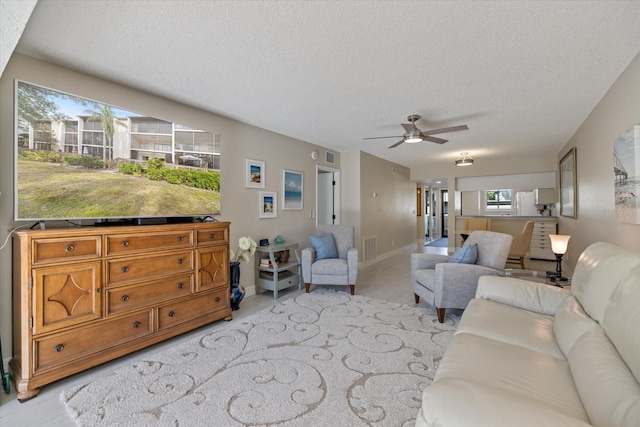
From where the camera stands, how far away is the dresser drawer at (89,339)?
196 centimetres

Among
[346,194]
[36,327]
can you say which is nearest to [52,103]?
[36,327]

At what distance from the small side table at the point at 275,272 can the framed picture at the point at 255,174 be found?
36.4 inches

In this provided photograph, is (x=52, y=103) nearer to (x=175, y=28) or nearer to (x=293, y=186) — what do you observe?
Result: (x=175, y=28)

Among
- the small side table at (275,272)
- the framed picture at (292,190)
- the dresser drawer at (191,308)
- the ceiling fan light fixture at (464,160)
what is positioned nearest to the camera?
the dresser drawer at (191,308)

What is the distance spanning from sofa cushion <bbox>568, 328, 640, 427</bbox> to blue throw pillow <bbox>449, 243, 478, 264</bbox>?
196cm

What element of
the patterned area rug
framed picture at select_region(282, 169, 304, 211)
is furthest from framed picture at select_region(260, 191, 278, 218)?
the patterned area rug

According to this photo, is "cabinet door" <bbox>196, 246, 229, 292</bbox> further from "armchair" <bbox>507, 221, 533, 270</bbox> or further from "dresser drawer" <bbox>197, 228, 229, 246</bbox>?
"armchair" <bbox>507, 221, 533, 270</bbox>

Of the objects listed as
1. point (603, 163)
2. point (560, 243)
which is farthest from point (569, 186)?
point (560, 243)

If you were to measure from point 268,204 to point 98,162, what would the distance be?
88.0 inches

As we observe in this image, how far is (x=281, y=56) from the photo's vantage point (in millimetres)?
2264

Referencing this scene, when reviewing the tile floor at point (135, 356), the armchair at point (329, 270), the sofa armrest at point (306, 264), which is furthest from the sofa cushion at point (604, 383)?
the sofa armrest at point (306, 264)

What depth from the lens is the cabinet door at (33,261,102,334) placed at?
194 centimetres

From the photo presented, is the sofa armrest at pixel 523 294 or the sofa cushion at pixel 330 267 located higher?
the sofa armrest at pixel 523 294

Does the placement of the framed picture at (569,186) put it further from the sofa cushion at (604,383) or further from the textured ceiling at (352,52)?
the sofa cushion at (604,383)
